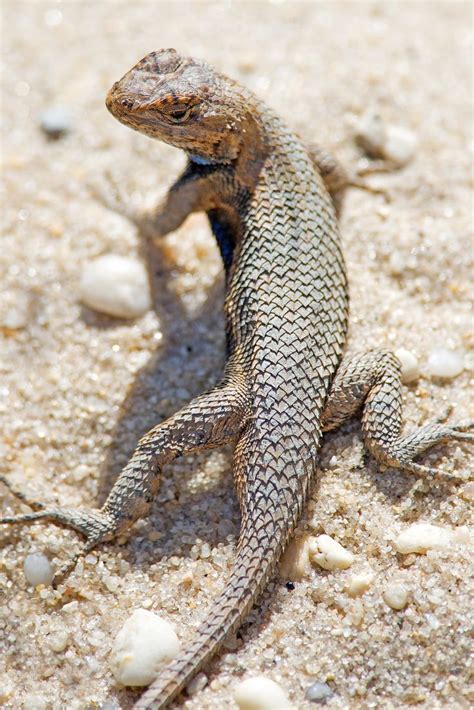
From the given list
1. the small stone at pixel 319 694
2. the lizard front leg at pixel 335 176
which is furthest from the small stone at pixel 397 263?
the small stone at pixel 319 694

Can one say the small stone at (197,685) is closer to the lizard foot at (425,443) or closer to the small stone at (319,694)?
the small stone at (319,694)

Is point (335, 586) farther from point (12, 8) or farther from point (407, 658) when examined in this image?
point (12, 8)

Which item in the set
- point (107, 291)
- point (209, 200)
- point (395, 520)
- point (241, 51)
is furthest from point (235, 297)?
point (241, 51)

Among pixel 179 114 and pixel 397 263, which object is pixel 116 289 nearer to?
pixel 179 114

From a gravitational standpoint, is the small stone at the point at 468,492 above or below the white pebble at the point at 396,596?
above

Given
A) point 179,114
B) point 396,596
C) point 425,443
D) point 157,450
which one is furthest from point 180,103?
point 396,596

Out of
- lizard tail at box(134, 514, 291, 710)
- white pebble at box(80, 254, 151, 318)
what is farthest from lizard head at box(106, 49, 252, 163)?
lizard tail at box(134, 514, 291, 710)
